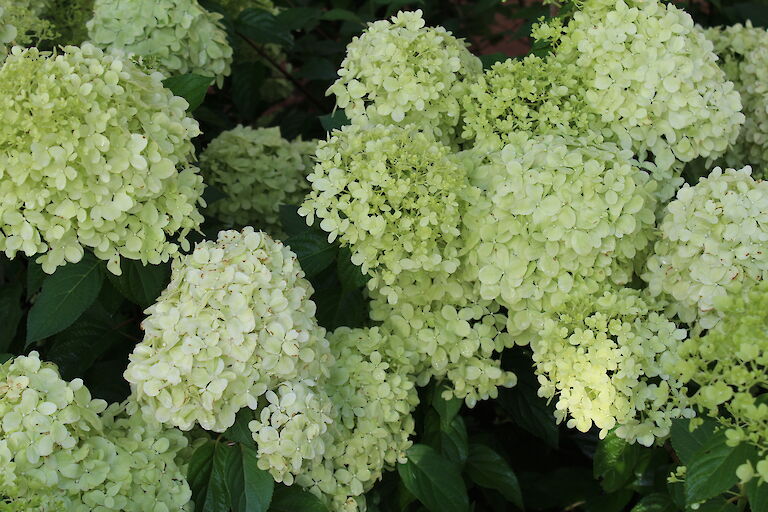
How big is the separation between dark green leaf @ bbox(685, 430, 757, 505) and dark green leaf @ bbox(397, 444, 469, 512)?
36cm

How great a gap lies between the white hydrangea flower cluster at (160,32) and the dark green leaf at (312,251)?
39 centimetres

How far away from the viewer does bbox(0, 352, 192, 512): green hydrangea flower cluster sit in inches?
44.4

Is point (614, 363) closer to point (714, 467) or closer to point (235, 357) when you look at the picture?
point (714, 467)

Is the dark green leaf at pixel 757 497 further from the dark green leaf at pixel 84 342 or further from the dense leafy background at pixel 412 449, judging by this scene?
the dark green leaf at pixel 84 342

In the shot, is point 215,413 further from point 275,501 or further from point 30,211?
point 30,211

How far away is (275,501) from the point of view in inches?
51.1

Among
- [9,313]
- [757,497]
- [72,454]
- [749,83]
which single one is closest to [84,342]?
[9,313]

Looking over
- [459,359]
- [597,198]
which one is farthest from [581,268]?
[459,359]

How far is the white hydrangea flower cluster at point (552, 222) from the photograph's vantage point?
50.6 inches

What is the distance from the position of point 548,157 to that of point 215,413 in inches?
22.4

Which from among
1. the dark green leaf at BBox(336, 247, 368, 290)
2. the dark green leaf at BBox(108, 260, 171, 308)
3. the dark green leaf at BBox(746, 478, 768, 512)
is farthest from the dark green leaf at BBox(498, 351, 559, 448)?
the dark green leaf at BBox(108, 260, 171, 308)


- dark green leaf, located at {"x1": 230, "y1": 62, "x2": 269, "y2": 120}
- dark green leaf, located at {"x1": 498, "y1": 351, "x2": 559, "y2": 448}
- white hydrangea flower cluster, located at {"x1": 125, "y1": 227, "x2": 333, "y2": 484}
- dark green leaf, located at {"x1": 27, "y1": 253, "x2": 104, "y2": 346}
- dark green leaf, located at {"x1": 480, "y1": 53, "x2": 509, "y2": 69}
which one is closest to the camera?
white hydrangea flower cluster, located at {"x1": 125, "y1": 227, "x2": 333, "y2": 484}

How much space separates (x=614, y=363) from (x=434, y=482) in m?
0.33

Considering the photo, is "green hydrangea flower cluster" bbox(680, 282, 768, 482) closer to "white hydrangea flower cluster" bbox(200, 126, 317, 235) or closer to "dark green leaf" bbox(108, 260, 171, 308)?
"dark green leaf" bbox(108, 260, 171, 308)
